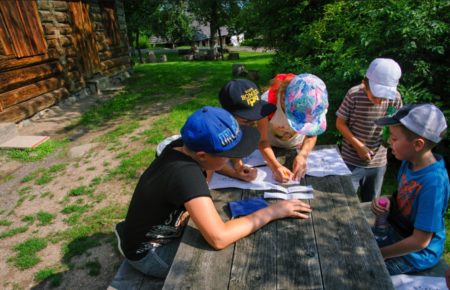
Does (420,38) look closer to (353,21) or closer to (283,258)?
(353,21)

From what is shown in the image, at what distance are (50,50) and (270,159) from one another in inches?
334

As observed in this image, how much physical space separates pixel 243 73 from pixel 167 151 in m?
11.7

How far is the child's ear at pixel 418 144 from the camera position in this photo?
185 cm

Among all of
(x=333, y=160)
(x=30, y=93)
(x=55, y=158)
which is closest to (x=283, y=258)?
(x=333, y=160)

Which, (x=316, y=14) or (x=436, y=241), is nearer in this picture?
(x=436, y=241)

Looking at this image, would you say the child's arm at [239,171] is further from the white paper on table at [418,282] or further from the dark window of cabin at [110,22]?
the dark window of cabin at [110,22]

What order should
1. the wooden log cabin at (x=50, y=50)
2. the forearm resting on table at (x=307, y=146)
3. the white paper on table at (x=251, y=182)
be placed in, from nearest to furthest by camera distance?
the white paper on table at (x=251, y=182) < the forearm resting on table at (x=307, y=146) < the wooden log cabin at (x=50, y=50)

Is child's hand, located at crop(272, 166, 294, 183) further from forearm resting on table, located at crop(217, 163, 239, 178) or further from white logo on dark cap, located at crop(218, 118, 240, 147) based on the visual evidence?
white logo on dark cap, located at crop(218, 118, 240, 147)

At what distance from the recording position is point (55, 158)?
5.84 meters

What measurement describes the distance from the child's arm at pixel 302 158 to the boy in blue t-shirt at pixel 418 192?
549 mm

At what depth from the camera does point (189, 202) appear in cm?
163

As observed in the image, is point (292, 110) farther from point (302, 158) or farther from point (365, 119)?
point (365, 119)

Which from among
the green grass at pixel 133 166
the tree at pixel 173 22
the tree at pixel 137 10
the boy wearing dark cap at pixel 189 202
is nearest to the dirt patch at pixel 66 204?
the green grass at pixel 133 166

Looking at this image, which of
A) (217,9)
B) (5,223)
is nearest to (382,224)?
(5,223)
